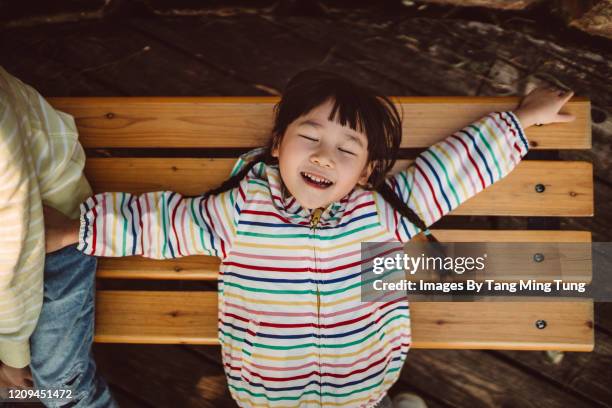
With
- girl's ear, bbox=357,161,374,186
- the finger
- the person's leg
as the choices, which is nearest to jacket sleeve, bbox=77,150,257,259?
girl's ear, bbox=357,161,374,186

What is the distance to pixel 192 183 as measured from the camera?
1323 millimetres

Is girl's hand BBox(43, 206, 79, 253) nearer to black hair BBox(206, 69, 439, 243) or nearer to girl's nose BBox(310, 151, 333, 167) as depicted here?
black hair BBox(206, 69, 439, 243)

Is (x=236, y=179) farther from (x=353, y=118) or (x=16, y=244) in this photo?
(x=16, y=244)

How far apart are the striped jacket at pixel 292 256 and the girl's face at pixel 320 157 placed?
0.10 metres

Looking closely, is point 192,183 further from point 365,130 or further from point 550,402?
point 550,402

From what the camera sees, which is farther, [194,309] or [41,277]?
[194,309]

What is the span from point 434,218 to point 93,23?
45.6 inches

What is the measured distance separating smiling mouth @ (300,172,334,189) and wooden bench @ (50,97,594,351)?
0.27 m

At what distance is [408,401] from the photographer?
1.46 m

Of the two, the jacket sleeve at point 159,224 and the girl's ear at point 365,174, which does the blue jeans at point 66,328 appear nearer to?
the jacket sleeve at point 159,224

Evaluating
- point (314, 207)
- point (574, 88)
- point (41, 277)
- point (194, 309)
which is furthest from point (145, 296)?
point (574, 88)

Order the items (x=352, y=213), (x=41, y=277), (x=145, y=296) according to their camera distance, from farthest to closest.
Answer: (x=145, y=296), (x=352, y=213), (x=41, y=277)

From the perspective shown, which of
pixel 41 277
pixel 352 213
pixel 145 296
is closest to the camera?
pixel 41 277

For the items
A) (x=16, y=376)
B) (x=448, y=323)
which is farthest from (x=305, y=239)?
(x=16, y=376)
